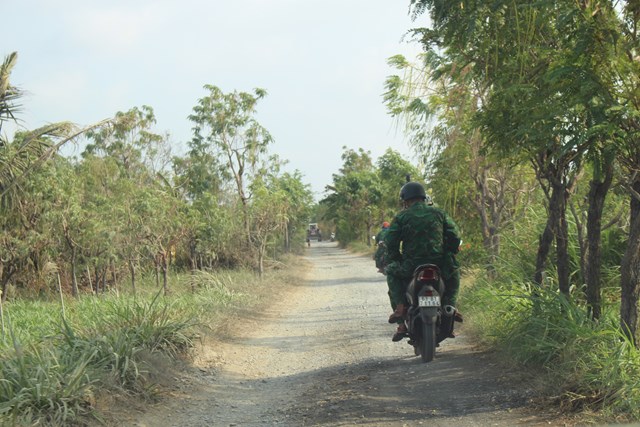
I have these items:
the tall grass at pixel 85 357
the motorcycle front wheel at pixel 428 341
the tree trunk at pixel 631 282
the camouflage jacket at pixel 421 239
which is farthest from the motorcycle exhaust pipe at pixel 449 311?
the tall grass at pixel 85 357

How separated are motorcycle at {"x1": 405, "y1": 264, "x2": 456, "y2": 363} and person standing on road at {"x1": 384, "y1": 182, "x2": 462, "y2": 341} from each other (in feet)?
0.40

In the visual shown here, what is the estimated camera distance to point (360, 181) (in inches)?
2046

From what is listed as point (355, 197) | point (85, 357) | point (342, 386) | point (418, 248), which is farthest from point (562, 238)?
point (355, 197)

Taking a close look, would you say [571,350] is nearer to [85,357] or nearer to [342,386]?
[342,386]

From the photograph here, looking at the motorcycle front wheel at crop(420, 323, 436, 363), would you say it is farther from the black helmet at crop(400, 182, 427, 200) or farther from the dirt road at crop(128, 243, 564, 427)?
the black helmet at crop(400, 182, 427, 200)

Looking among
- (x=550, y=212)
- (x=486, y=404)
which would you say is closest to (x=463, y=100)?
(x=550, y=212)

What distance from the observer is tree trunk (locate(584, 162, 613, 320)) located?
6117mm

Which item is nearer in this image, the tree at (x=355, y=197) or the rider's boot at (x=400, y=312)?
the rider's boot at (x=400, y=312)

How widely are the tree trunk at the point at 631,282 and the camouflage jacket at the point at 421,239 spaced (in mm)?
1794

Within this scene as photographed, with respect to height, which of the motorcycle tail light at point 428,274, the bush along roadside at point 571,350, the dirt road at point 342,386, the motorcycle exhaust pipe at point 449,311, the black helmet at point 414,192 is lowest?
the dirt road at point 342,386

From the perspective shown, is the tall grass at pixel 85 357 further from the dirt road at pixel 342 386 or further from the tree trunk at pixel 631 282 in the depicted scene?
the tree trunk at pixel 631 282

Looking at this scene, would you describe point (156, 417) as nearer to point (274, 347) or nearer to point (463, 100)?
point (274, 347)

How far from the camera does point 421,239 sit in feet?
22.3

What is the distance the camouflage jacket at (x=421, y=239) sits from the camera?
22.2 ft
